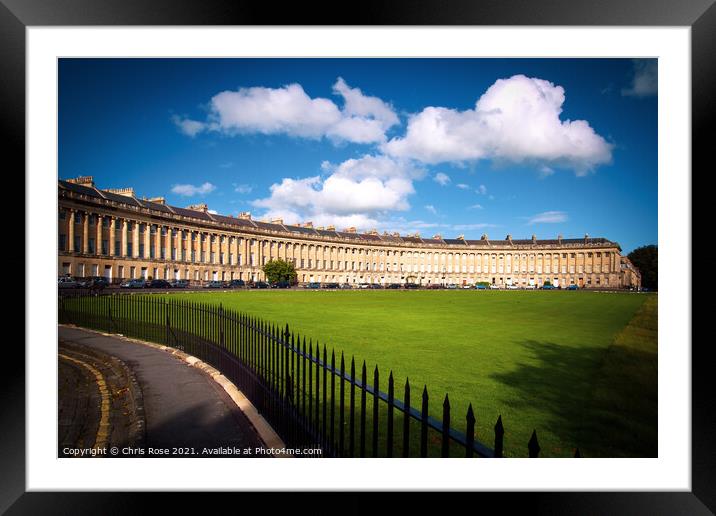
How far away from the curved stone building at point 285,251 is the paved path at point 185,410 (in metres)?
17.1

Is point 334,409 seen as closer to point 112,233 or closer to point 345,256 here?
point 112,233

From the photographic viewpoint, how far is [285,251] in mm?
81438

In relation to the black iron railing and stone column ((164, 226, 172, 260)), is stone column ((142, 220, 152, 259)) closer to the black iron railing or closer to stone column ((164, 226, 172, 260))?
stone column ((164, 226, 172, 260))

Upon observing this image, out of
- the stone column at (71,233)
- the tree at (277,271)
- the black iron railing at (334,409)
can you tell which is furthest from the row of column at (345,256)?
the black iron railing at (334,409)

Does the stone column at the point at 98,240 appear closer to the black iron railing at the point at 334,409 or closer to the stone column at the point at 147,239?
the stone column at the point at 147,239

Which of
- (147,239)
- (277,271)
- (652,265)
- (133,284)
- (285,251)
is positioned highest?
(147,239)

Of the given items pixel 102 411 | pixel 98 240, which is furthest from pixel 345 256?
pixel 102 411

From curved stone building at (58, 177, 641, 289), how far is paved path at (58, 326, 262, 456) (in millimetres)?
17125

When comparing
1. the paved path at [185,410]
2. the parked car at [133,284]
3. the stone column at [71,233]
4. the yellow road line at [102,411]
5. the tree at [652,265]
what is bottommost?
the parked car at [133,284]
